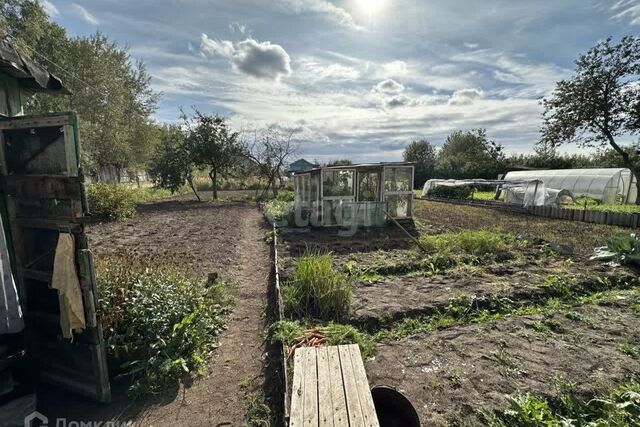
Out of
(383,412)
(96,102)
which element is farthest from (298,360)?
(96,102)

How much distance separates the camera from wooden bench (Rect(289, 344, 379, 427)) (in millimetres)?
2176

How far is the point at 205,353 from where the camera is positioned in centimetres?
380

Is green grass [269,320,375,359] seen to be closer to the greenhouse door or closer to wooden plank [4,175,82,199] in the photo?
the greenhouse door

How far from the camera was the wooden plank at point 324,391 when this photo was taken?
7.19ft

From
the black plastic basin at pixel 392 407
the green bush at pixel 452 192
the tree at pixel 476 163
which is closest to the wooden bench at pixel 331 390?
the black plastic basin at pixel 392 407

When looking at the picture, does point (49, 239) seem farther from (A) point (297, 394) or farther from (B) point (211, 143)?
(B) point (211, 143)

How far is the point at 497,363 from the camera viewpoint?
348cm

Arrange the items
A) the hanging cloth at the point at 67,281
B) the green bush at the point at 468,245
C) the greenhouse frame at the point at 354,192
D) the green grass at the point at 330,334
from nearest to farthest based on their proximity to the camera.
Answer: the hanging cloth at the point at 67,281, the green grass at the point at 330,334, the green bush at the point at 468,245, the greenhouse frame at the point at 354,192

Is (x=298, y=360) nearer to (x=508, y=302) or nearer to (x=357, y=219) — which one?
(x=508, y=302)

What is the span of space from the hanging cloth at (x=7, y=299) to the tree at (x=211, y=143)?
18938 millimetres

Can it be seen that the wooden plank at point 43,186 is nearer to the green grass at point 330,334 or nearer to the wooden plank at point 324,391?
the wooden plank at point 324,391

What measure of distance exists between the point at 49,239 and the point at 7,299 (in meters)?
0.61

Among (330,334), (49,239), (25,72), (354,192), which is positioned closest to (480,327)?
(330,334)

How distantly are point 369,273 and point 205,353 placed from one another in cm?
375
